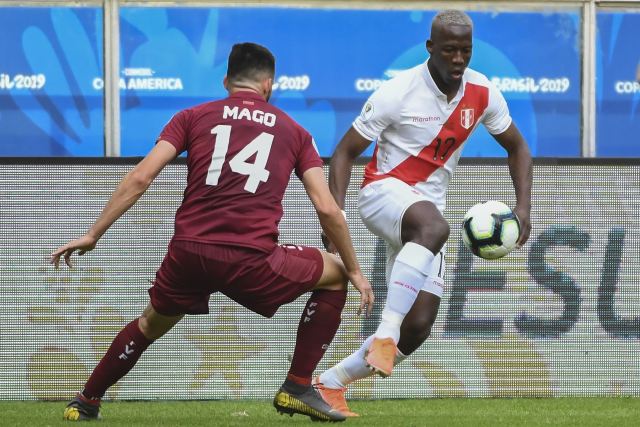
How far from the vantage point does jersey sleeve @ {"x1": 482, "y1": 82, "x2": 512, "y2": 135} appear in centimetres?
797

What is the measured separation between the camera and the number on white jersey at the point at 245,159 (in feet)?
22.9

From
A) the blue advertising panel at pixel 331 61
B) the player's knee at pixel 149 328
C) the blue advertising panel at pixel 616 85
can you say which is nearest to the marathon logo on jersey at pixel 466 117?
the player's knee at pixel 149 328

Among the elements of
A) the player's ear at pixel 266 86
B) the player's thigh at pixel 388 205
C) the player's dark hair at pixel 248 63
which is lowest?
the player's thigh at pixel 388 205

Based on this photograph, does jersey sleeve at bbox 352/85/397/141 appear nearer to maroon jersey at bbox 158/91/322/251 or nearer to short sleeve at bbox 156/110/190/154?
maroon jersey at bbox 158/91/322/251

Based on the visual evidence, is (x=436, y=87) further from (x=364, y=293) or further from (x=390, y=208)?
(x=364, y=293)

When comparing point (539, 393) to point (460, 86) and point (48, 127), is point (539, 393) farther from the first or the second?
point (48, 127)

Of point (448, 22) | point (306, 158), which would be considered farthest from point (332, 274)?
point (448, 22)

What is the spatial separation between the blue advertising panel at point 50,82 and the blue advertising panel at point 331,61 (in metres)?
0.24

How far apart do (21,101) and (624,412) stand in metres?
5.24

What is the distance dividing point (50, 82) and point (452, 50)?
433cm

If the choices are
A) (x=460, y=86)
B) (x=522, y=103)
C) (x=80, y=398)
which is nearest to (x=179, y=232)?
(x=80, y=398)

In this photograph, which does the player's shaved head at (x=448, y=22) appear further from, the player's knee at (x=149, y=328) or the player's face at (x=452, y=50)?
the player's knee at (x=149, y=328)

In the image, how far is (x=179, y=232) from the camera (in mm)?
7012

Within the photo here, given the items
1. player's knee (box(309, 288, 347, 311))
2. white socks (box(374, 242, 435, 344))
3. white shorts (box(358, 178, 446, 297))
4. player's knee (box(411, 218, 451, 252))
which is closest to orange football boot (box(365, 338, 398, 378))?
white socks (box(374, 242, 435, 344))
